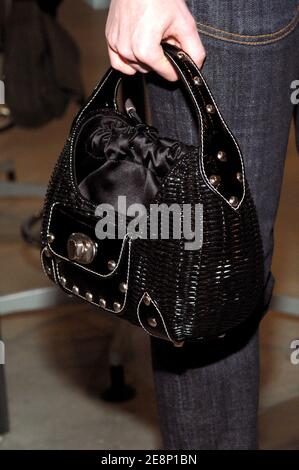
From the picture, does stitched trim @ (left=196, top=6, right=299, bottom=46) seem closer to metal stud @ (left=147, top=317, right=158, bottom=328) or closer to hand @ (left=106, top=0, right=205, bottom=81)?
hand @ (left=106, top=0, right=205, bottom=81)

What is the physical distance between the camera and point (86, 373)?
197cm

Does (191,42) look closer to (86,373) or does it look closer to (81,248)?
(81,248)

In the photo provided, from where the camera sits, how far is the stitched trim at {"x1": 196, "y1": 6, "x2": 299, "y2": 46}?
3.41ft

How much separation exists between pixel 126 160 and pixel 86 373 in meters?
0.99

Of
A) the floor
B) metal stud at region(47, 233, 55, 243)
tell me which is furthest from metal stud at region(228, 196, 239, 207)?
the floor

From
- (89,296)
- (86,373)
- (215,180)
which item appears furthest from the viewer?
(86,373)

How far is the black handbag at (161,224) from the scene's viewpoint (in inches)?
38.7

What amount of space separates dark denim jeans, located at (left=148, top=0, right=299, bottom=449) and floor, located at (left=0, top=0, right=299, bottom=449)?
0.46m

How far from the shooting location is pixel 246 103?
3.53 ft

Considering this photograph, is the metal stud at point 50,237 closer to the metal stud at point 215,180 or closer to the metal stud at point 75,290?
the metal stud at point 75,290

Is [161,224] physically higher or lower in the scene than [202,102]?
lower

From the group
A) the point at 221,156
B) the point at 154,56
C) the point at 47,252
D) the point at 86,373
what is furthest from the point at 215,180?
the point at 86,373

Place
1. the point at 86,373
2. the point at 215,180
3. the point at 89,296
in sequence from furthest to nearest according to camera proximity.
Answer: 1. the point at 86,373
2. the point at 89,296
3. the point at 215,180
